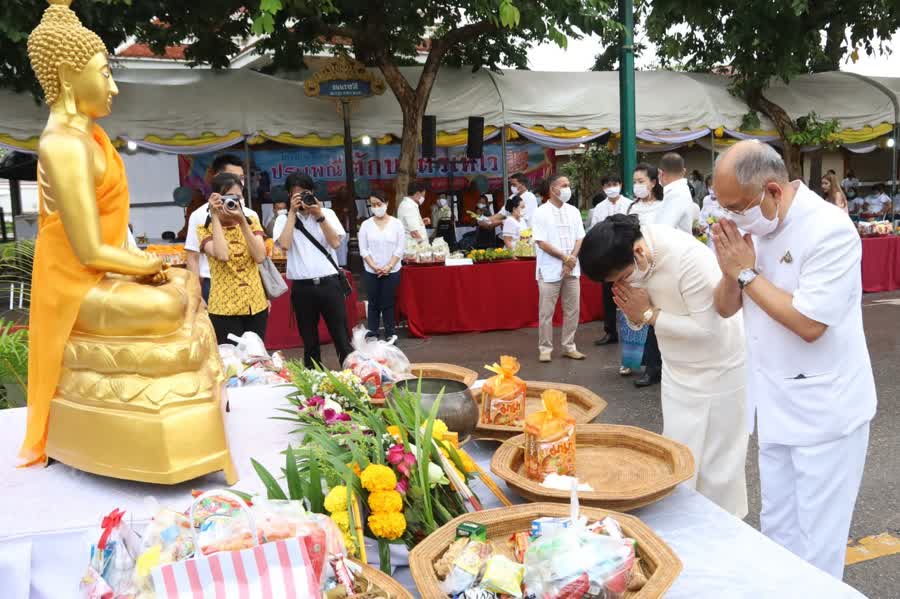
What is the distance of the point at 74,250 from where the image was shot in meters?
2.00

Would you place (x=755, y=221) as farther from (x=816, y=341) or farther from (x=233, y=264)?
(x=233, y=264)

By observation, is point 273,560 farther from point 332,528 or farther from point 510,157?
point 510,157

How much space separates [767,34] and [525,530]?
12.1 meters

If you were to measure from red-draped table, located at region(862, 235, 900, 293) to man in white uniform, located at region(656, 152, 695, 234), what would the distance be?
524 centimetres

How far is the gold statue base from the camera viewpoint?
198cm

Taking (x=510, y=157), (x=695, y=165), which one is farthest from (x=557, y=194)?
(x=695, y=165)

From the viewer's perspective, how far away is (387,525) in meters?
1.54

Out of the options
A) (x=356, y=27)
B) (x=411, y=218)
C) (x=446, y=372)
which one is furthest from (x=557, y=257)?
(x=356, y=27)

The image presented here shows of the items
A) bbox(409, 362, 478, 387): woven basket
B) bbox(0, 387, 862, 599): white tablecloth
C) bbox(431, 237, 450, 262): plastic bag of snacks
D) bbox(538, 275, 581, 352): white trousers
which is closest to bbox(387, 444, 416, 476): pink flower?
bbox(0, 387, 862, 599): white tablecloth

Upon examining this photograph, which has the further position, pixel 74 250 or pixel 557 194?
pixel 557 194

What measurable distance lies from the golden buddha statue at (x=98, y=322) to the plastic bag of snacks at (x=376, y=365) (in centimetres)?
61

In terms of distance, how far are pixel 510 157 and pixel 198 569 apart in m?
15.8

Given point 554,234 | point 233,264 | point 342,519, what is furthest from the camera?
point 554,234

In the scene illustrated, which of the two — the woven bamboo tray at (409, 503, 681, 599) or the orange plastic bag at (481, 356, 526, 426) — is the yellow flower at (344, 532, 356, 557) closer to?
the woven bamboo tray at (409, 503, 681, 599)
